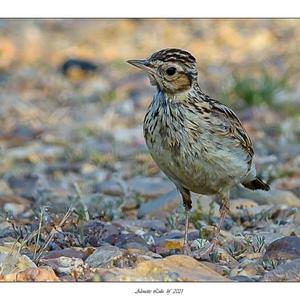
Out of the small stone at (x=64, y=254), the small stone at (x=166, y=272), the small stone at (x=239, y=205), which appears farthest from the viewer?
the small stone at (x=239, y=205)

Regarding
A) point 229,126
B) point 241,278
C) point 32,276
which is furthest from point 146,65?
point 32,276

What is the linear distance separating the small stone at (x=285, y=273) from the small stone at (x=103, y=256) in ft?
3.42

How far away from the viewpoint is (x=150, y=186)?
34.9 ft

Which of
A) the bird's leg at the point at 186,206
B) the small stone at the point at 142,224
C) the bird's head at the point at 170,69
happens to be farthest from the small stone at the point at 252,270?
the small stone at the point at 142,224

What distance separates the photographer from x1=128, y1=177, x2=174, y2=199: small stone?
10.4 metres

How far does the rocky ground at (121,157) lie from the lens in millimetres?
7266

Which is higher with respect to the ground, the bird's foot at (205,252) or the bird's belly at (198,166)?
the bird's belly at (198,166)

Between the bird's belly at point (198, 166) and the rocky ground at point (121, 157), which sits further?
the bird's belly at point (198, 166)

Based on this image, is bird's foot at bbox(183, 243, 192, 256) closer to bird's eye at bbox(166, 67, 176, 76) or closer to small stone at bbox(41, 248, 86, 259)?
small stone at bbox(41, 248, 86, 259)

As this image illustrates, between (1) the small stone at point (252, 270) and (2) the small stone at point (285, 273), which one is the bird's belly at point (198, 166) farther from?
(2) the small stone at point (285, 273)

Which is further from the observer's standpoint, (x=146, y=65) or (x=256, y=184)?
(x=256, y=184)

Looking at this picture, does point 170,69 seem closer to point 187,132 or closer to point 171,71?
point 171,71

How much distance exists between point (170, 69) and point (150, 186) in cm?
313
